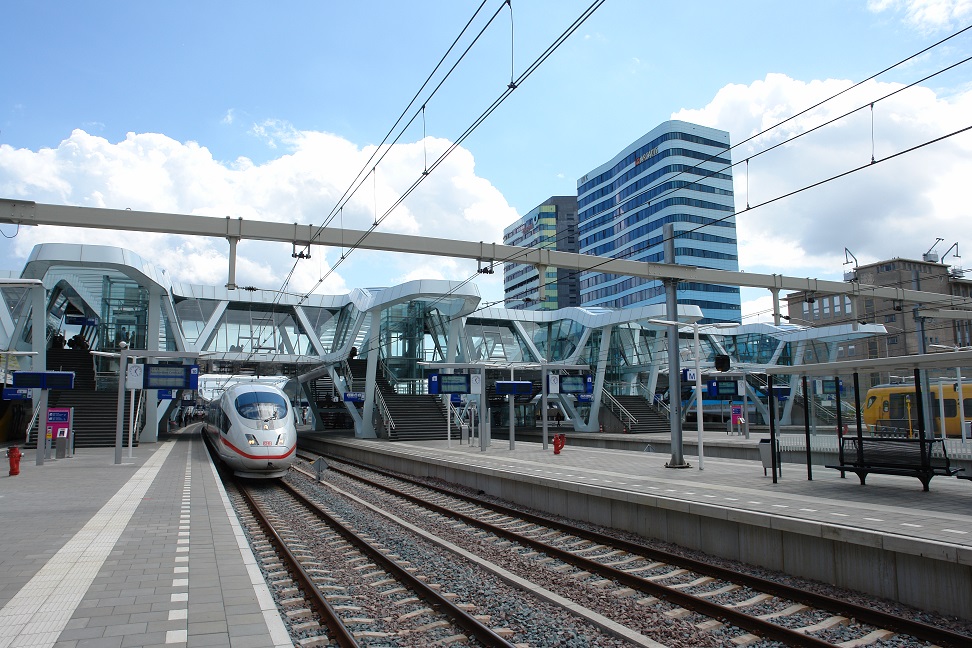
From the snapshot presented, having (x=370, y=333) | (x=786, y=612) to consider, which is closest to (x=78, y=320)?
(x=370, y=333)

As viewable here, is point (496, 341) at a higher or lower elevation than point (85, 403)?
higher

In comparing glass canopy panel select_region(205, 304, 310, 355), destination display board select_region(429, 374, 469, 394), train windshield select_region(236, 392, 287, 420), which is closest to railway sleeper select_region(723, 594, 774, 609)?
train windshield select_region(236, 392, 287, 420)

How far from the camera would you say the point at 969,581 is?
7.30m

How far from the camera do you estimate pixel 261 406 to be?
20.3 m

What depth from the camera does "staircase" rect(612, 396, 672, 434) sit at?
4241 centimetres

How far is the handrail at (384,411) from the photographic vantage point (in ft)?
120

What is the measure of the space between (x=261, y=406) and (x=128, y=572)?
41.9 ft

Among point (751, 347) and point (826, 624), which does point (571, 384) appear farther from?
point (826, 624)

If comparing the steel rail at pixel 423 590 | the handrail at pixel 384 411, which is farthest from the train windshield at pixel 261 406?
the handrail at pixel 384 411

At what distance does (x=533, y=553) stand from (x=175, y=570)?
17.8 ft

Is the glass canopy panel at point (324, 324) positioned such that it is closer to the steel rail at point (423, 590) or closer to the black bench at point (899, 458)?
the steel rail at point (423, 590)

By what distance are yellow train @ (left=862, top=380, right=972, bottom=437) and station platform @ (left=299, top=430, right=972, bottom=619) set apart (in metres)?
7.37

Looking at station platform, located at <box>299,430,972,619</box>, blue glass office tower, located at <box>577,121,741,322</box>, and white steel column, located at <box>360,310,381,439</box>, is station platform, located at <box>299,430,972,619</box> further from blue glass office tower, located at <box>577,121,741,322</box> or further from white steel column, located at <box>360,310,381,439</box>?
blue glass office tower, located at <box>577,121,741,322</box>

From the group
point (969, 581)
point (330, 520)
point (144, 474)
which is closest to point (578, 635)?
point (969, 581)
